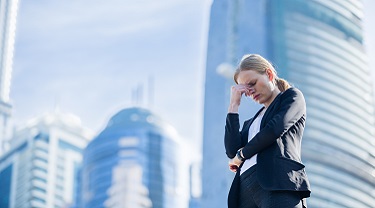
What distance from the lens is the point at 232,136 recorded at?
11.0 ft

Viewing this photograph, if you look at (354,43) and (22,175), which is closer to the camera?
(354,43)

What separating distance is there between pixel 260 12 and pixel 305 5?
488 cm

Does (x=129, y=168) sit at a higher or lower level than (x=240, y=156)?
higher

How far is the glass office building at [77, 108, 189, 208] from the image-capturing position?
10425cm

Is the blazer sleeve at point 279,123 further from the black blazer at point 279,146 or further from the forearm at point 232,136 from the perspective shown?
the forearm at point 232,136

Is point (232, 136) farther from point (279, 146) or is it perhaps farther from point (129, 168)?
point (129, 168)

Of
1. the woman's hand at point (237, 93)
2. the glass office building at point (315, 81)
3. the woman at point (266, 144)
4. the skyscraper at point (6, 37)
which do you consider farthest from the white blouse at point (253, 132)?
the skyscraper at point (6, 37)

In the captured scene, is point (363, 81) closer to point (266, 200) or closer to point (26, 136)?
point (26, 136)

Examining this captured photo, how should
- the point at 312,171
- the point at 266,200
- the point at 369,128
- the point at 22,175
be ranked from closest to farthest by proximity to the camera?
the point at 266,200
the point at 312,171
the point at 369,128
the point at 22,175

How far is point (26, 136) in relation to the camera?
4916 inches

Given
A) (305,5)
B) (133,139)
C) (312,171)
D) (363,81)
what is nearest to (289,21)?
(305,5)

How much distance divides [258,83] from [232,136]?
10.0 inches

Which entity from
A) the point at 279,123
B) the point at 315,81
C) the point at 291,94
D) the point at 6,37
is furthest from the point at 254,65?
the point at 6,37

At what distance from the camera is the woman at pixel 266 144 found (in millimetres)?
3037
